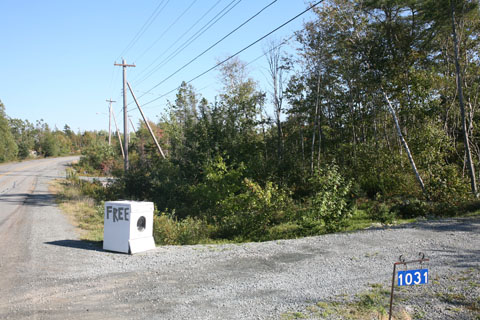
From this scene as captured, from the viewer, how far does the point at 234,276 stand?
7.13 metres

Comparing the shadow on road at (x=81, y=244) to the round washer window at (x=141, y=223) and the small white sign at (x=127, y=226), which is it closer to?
the small white sign at (x=127, y=226)

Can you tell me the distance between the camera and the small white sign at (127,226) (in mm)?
9117

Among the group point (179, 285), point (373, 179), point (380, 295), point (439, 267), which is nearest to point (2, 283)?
point (179, 285)

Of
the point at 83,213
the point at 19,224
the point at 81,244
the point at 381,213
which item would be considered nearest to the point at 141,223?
the point at 81,244

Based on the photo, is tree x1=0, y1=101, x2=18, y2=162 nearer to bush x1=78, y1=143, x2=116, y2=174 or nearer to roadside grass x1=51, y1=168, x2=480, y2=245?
bush x1=78, y1=143, x2=116, y2=174

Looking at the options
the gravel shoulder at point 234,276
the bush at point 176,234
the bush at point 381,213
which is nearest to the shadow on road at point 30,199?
the bush at point 176,234

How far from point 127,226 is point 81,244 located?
2.15 m

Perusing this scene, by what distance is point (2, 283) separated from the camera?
6852 millimetres

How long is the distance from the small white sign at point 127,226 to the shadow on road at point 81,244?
51cm

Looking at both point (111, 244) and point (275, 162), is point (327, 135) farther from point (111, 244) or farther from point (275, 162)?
point (111, 244)

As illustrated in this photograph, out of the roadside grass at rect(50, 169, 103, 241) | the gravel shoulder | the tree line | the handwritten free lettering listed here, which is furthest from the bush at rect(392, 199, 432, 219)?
the tree line

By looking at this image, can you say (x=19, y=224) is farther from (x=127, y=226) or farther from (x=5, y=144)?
(x=5, y=144)

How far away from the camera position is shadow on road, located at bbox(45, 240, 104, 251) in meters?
9.85

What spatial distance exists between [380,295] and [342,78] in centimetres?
1685
